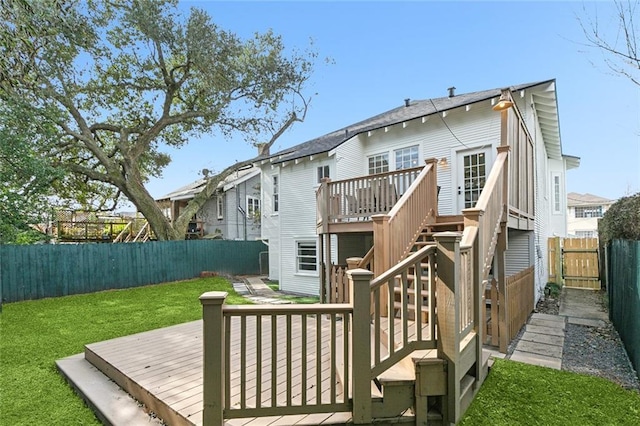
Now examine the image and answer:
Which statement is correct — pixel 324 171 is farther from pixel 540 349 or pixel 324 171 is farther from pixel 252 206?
pixel 252 206

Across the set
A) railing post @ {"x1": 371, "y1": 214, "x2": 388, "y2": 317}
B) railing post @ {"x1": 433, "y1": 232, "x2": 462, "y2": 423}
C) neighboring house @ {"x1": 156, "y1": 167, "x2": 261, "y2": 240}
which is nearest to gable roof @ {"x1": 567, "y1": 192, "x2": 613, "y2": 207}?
neighboring house @ {"x1": 156, "y1": 167, "x2": 261, "y2": 240}

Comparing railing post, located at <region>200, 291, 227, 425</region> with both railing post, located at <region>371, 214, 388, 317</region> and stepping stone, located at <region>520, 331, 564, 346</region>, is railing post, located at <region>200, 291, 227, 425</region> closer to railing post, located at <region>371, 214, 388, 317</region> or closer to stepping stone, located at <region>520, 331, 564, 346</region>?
railing post, located at <region>371, 214, 388, 317</region>

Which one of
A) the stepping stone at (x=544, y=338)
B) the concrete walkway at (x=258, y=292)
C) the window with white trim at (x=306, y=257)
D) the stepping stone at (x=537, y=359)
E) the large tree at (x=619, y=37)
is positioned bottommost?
the concrete walkway at (x=258, y=292)

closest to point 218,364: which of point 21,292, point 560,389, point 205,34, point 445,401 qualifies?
point 445,401

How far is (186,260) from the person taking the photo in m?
14.2

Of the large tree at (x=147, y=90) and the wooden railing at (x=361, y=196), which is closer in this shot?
the wooden railing at (x=361, y=196)

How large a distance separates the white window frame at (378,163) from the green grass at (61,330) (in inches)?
242

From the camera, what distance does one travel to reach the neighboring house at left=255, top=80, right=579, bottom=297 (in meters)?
7.14

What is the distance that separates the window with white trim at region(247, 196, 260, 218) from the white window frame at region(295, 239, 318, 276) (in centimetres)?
914

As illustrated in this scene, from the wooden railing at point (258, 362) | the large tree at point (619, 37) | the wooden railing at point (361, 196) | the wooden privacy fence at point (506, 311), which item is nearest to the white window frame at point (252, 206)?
the wooden railing at point (361, 196)

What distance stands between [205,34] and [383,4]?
9.55m

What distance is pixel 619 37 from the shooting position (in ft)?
15.9

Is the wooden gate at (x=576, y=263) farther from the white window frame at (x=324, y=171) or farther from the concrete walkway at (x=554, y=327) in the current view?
the white window frame at (x=324, y=171)

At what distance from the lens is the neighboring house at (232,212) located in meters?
20.5
